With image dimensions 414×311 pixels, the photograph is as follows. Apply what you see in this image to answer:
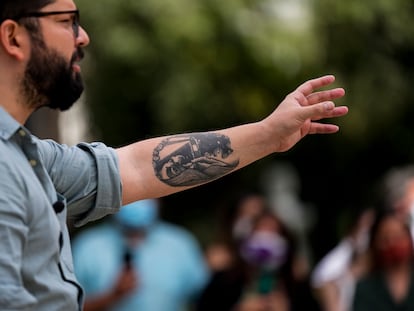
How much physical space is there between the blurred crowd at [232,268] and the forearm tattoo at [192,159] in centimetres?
418

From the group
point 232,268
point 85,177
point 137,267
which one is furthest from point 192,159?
point 137,267

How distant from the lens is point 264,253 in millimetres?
8594

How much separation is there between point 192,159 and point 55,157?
0.49 m

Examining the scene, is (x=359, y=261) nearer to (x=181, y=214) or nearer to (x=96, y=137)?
(x=96, y=137)

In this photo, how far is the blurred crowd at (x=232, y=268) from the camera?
8.38m

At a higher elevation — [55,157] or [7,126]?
[7,126]

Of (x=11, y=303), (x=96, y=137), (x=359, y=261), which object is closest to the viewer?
(x=11, y=303)

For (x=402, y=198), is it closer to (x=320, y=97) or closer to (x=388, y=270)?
(x=388, y=270)

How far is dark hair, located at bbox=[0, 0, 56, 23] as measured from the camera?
12.1 feet

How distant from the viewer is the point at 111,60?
10477 millimetres

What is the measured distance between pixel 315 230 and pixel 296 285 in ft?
31.0

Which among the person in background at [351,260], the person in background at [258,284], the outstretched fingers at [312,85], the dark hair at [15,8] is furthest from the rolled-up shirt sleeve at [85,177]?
the person in background at [351,260]

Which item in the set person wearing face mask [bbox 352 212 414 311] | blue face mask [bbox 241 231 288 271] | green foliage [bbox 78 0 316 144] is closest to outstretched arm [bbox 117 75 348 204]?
person wearing face mask [bbox 352 212 414 311]

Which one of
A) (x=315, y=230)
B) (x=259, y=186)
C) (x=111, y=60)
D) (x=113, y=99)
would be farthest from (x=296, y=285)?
(x=315, y=230)
